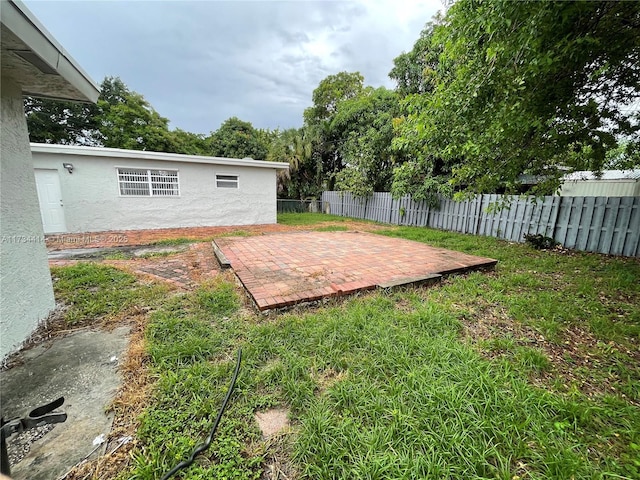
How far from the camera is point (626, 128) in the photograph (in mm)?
4098

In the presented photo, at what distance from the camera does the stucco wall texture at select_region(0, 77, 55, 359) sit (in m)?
2.02

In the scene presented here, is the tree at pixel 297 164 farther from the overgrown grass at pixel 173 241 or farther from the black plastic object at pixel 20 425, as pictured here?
the black plastic object at pixel 20 425

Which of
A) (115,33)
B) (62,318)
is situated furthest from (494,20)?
(62,318)

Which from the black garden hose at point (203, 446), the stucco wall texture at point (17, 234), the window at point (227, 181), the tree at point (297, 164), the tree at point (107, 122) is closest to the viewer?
the black garden hose at point (203, 446)

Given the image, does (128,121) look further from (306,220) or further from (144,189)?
(306,220)

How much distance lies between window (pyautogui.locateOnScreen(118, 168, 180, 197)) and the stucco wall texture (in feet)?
23.8

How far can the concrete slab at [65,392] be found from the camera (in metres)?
1.29

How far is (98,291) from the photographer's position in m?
3.34

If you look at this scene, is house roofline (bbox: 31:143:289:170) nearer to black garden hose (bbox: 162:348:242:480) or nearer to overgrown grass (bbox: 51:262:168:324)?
overgrown grass (bbox: 51:262:168:324)

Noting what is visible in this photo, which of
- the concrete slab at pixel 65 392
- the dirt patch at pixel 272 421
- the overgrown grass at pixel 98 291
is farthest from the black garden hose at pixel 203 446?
the overgrown grass at pixel 98 291

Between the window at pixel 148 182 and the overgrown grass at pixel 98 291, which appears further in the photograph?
the window at pixel 148 182

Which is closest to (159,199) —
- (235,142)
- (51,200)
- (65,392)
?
(51,200)

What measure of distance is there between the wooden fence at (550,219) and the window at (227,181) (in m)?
7.13

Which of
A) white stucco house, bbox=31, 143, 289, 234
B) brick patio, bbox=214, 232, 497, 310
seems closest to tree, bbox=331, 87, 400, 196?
white stucco house, bbox=31, 143, 289, 234
